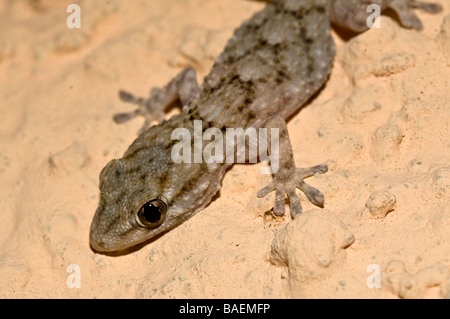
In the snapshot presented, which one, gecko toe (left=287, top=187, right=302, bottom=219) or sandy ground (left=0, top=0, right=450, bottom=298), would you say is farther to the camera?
gecko toe (left=287, top=187, right=302, bottom=219)

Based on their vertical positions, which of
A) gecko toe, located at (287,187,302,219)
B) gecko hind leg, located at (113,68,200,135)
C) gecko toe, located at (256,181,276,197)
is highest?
gecko hind leg, located at (113,68,200,135)

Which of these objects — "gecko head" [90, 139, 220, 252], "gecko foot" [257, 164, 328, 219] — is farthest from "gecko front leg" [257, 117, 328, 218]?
"gecko head" [90, 139, 220, 252]

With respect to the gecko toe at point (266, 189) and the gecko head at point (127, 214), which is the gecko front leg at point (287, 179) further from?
the gecko head at point (127, 214)

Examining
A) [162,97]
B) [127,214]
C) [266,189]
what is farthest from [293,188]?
[162,97]

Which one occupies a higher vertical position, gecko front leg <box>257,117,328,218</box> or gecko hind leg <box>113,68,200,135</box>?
gecko hind leg <box>113,68,200,135</box>

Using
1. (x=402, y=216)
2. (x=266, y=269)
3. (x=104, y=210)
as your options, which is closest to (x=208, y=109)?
(x=104, y=210)

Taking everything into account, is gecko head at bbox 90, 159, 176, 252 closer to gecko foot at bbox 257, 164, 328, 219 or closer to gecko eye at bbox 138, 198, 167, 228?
gecko eye at bbox 138, 198, 167, 228

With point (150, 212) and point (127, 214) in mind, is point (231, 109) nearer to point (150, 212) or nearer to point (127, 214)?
point (150, 212)
